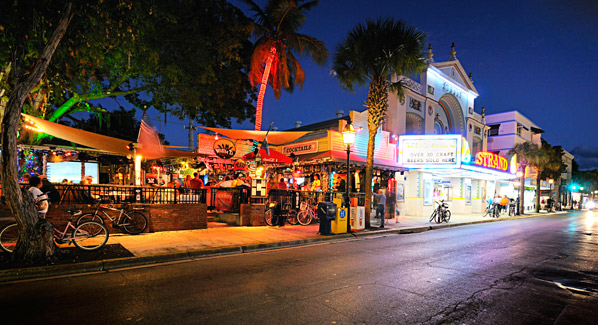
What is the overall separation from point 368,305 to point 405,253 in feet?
15.3

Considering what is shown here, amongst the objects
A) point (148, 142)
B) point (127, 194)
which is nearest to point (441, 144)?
point (148, 142)

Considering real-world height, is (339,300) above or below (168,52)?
below

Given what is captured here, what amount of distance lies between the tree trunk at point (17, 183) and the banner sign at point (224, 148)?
934 centimetres

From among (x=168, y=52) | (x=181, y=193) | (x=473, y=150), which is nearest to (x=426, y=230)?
(x=181, y=193)

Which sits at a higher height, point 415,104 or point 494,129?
point 494,129

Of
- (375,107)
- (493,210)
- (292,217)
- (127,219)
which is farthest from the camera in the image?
(493,210)

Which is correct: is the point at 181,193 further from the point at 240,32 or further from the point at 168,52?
the point at 240,32

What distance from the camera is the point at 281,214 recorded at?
14.1 metres

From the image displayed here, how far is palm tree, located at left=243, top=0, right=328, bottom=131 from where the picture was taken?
19859mm

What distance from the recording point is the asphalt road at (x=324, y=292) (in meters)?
4.45

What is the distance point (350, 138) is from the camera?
13.4 m

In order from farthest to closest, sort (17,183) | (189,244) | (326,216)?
(326,216)
(189,244)
(17,183)

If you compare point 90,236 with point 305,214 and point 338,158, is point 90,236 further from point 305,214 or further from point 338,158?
point 338,158

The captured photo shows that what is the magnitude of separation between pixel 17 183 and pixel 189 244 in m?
4.12
